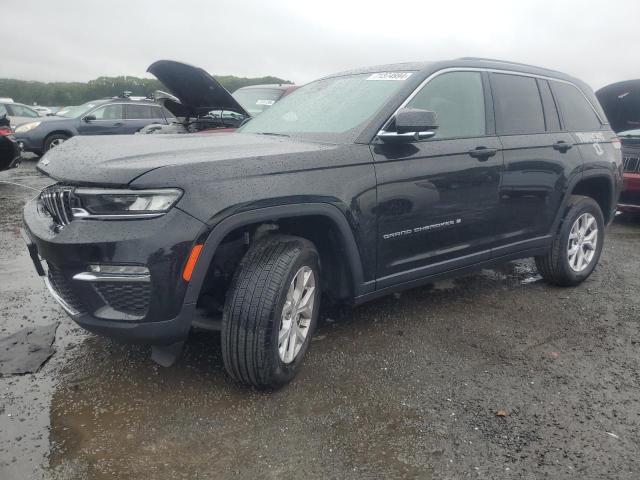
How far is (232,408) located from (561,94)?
3.61m

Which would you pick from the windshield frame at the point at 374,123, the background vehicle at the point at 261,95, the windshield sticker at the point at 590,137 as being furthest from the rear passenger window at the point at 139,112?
the windshield sticker at the point at 590,137

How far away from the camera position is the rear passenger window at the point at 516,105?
3.73 metres

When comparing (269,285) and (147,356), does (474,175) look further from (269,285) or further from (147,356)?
(147,356)

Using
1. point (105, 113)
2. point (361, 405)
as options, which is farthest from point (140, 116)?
point (361, 405)

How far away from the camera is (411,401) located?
2639 millimetres

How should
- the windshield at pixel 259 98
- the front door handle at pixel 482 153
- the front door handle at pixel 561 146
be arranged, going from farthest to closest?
the windshield at pixel 259 98
the front door handle at pixel 561 146
the front door handle at pixel 482 153

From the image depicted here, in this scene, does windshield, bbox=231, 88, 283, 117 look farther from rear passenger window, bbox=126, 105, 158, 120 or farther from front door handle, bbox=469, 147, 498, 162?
rear passenger window, bbox=126, 105, 158, 120

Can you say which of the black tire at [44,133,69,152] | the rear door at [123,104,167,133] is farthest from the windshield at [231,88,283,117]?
the black tire at [44,133,69,152]

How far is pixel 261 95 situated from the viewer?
8.16 metres

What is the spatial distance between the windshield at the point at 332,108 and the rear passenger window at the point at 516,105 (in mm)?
841

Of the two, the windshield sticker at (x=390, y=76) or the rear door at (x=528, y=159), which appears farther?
the rear door at (x=528, y=159)

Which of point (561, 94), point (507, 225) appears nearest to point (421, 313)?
point (507, 225)

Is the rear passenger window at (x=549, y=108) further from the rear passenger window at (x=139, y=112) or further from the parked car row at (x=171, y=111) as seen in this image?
the rear passenger window at (x=139, y=112)

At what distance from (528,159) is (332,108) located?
152cm
